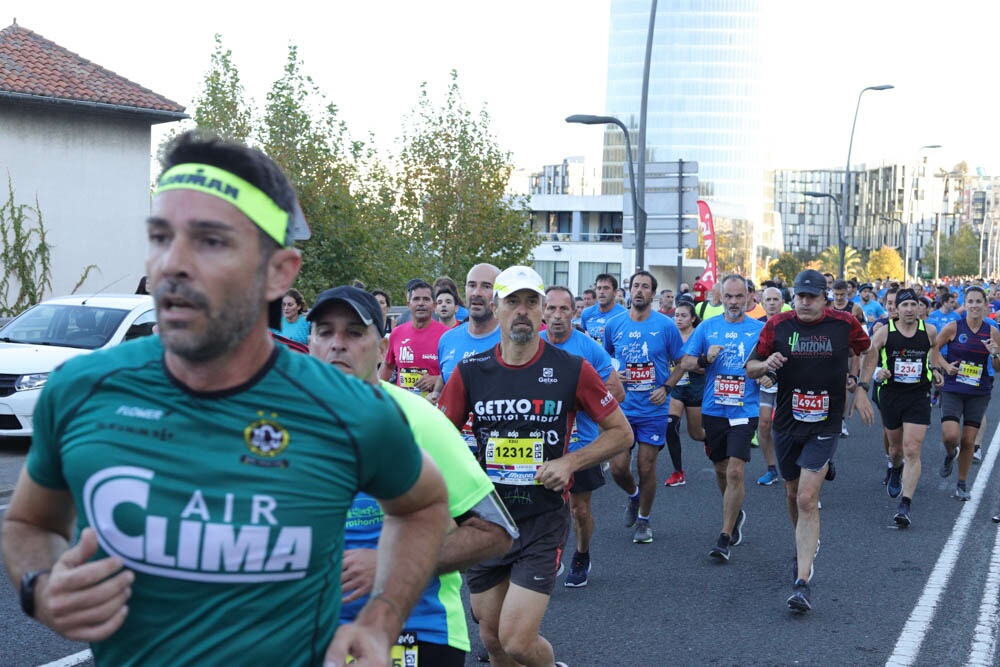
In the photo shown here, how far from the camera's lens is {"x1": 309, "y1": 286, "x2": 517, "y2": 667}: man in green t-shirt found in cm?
311

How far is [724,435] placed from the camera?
10.0 m

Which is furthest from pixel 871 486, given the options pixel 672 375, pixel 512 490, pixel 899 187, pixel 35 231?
pixel 899 187

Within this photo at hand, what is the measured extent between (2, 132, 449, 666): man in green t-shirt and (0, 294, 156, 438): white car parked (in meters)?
11.5

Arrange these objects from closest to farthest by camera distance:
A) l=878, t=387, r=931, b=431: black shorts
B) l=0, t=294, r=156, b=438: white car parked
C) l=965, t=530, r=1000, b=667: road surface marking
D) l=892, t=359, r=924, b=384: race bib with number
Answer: l=965, t=530, r=1000, b=667: road surface marking < l=878, t=387, r=931, b=431: black shorts < l=892, t=359, r=924, b=384: race bib with number < l=0, t=294, r=156, b=438: white car parked

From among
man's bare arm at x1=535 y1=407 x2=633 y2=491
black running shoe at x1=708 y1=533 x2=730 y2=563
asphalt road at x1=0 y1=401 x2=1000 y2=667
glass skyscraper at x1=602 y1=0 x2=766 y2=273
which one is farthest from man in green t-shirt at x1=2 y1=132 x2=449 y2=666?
glass skyscraper at x1=602 y1=0 x2=766 y2=273

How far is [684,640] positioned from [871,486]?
21.6 ft

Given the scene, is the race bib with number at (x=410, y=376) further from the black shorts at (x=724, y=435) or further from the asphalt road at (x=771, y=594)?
the black shorts at (x=724, y=435)

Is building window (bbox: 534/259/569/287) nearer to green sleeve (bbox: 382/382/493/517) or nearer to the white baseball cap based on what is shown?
the white baseball cap

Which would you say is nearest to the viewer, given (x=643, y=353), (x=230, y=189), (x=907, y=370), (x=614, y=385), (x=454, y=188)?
(x=230, y=189)

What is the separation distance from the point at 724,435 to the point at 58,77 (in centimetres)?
2232

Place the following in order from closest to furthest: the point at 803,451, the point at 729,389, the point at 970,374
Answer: the point at 803,451 < the point at 729,389 < the point at 970,374

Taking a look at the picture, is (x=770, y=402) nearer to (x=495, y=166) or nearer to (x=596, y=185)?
(x=495, y=166)

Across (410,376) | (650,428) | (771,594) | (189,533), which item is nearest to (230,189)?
(189,533)

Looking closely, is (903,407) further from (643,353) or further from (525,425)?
(525,425)
